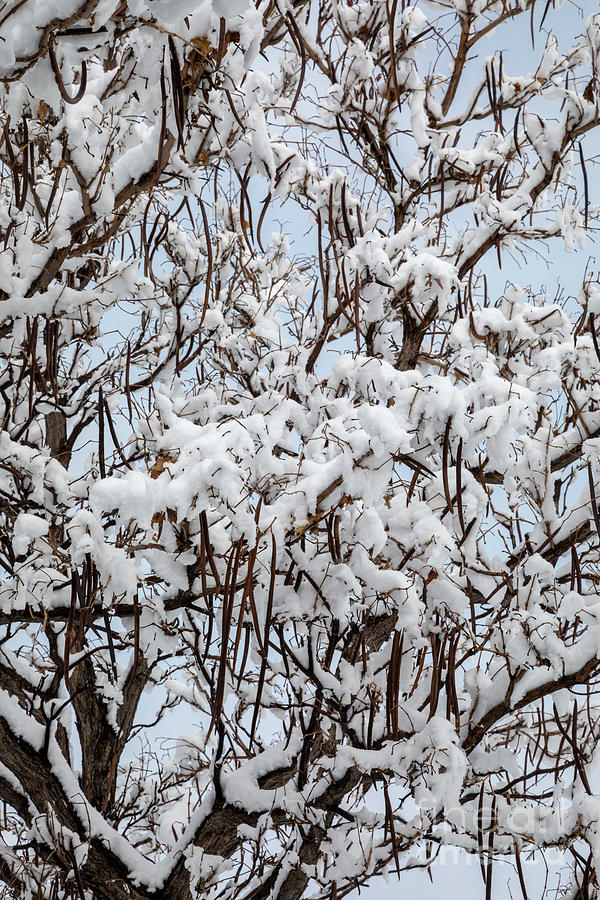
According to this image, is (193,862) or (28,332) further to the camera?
(193,862)

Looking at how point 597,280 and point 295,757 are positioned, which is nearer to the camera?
point 295,757

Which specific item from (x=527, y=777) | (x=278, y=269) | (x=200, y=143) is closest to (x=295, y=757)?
(x=527, y=777)

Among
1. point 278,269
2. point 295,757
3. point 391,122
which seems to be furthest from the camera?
point 278,269

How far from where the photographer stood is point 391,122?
3.77 metres

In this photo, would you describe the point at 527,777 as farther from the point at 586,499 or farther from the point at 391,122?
the point at 391,122

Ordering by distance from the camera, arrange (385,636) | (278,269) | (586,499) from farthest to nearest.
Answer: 1. (278,269)
2. (385,636)
3. (586,499)

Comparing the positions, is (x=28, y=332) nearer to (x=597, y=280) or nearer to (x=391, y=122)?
(x=391, y=122)

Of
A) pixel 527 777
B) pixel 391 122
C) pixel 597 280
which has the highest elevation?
pixel 391 122

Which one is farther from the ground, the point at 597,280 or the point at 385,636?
the point at 597,280

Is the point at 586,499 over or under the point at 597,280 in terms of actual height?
under

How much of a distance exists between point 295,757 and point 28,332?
199 cm

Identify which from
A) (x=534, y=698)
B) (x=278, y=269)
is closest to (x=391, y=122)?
(x=278, y=269)

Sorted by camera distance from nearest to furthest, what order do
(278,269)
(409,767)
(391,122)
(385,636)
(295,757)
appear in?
(409,767)
(295,757)
(385,636)
(391,122)
(278,269)

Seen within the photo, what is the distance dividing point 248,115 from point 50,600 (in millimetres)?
1719
